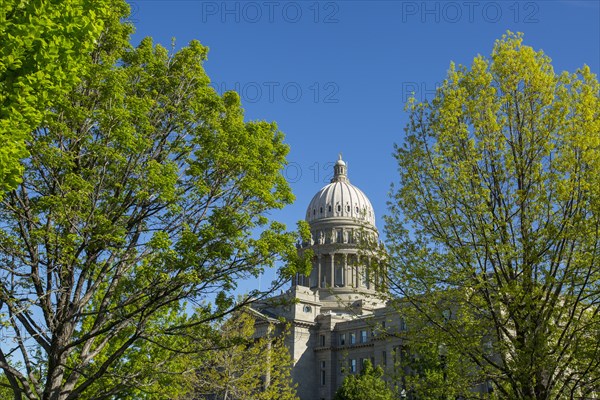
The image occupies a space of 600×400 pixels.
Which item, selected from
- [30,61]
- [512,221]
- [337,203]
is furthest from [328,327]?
[30,61]

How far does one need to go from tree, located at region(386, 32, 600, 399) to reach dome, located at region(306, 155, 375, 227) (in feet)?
357

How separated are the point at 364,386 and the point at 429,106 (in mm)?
50854

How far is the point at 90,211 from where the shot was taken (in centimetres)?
1591

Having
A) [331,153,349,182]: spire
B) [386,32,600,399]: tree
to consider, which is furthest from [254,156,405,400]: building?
[386,32,600,399]: tree

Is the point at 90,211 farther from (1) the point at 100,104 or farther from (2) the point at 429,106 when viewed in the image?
(2) the point at 429,106

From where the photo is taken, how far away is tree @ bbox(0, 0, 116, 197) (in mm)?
10070

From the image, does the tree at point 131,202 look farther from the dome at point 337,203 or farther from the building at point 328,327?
the dome at point 337,203

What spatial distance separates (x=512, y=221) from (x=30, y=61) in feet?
43.2

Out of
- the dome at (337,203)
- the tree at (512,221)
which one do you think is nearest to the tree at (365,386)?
the tree at (512,221)

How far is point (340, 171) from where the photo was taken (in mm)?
144000

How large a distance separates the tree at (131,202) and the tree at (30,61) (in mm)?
3481

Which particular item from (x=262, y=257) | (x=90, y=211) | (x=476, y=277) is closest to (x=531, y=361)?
(x=476, y=277)

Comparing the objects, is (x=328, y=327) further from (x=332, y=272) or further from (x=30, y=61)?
(x=30, y=61)

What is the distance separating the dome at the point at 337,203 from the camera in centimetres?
12975
